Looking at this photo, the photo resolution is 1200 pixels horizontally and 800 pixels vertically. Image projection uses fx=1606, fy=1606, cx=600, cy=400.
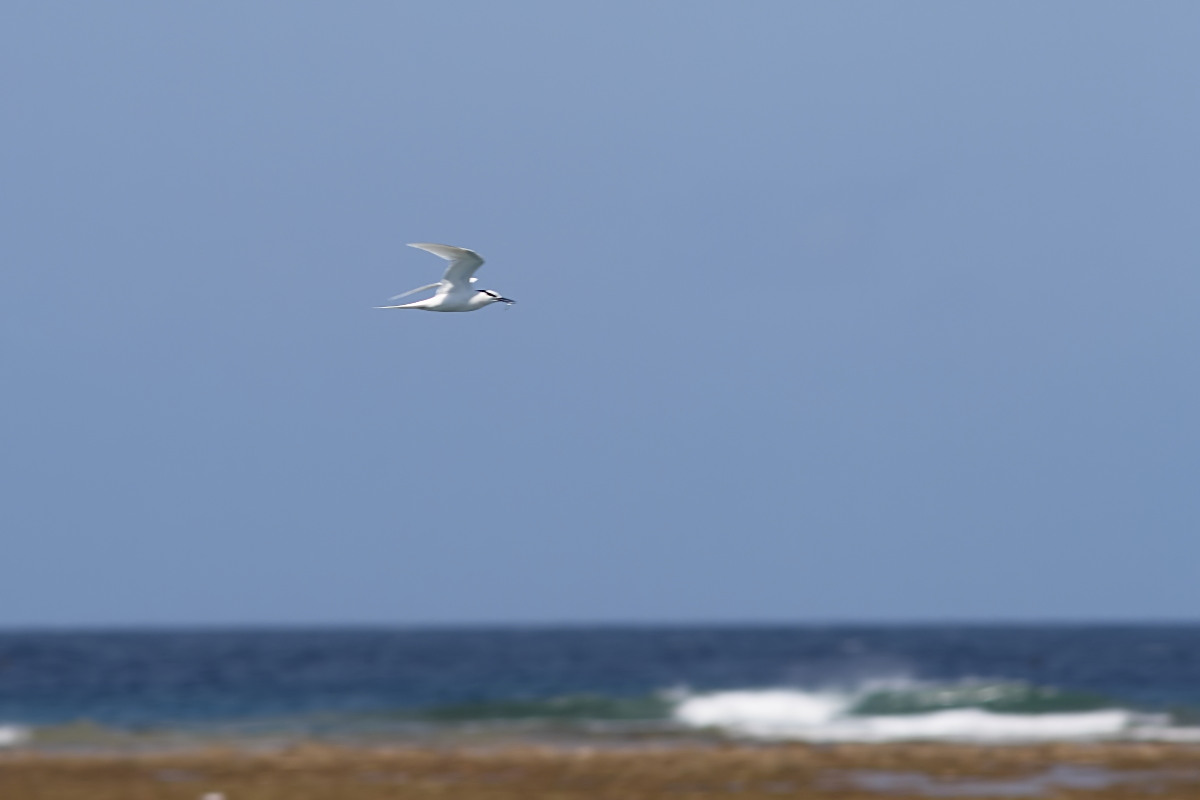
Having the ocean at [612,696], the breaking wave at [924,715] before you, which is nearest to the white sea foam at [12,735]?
the ocean at [612,696]

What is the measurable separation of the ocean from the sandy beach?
2817 millimetres

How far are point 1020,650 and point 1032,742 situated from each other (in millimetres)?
45456

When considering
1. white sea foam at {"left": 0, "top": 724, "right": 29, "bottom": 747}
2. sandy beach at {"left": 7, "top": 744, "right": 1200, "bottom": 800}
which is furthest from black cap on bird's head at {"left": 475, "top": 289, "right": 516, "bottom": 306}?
white sea foam at {"left": 0, "top": 724, "right": 29, "bottom": 747}

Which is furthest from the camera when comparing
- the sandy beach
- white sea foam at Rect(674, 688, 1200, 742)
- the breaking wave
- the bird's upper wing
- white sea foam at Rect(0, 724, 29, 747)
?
the breaking wave

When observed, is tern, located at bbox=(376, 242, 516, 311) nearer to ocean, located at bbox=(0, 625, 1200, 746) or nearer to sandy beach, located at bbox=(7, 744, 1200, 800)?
sandy beach, located at bbox=(7, 744, 1200, 800)

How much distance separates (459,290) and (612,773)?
6.29 metres

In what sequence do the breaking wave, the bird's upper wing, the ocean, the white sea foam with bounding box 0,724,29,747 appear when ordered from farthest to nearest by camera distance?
the ocean
the breaking wave
the white sea foam with bounding box 0,724,29,747
the bird's upper wing

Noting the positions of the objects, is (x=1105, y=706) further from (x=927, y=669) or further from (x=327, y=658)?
(x=327, y=658)

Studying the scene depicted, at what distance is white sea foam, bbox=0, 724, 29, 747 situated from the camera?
25.5 metres

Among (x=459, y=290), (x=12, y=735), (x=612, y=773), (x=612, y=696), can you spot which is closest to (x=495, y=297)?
(x=459, y=290)

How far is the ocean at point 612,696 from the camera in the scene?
2717cm

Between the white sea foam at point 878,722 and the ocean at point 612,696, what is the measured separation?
0.18 feet

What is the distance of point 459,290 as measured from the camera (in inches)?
723

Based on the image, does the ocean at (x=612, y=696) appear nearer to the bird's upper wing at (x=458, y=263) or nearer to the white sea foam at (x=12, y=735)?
the white sea foam at (x=12, y=735)
